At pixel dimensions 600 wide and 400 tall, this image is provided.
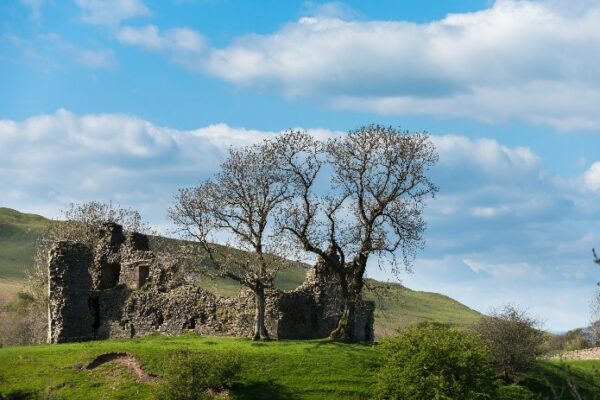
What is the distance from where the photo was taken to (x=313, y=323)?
55531 mm

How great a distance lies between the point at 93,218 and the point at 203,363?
1352 inches

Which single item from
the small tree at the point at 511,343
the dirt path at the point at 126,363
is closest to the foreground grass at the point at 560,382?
the small tree at the point at 511,343

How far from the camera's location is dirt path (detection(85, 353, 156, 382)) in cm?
4284

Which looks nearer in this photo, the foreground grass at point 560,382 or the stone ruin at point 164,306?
the stone ruin at point 164,306

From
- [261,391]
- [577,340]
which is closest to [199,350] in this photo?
[261,391]

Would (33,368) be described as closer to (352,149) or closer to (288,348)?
(288,348)

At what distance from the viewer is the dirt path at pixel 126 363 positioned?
4284 cm

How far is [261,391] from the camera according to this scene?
137 feet

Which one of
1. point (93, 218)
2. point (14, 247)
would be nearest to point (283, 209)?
point (93, 218)

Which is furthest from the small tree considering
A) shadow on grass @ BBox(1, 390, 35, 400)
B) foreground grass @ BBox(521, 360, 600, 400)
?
shadow on grass @ BBox(1, 390, 35, 400)

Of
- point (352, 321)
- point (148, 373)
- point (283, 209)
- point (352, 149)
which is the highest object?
point (352, 149)

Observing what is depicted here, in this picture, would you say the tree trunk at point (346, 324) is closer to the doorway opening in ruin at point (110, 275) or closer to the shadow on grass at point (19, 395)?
the doorway opening in ruin at point (110, 275)

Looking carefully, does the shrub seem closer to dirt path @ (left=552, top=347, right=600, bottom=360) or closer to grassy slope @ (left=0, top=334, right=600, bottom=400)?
dirt path @ (left=552, top=347, right=600, bottom=360)

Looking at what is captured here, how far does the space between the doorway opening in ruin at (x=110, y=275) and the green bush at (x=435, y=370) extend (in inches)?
1015
